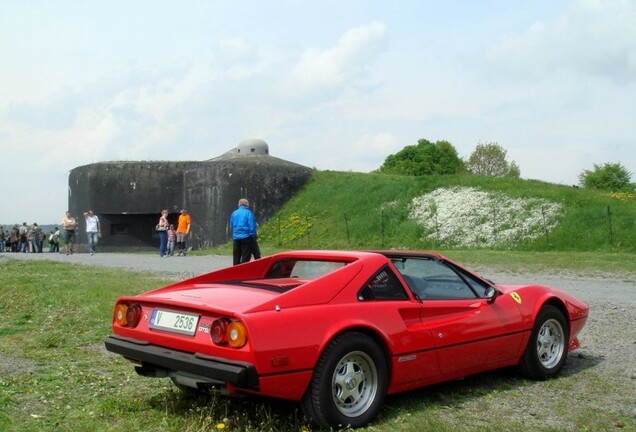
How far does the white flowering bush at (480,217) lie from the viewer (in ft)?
94.2

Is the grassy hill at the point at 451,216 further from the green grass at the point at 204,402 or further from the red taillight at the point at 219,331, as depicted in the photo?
the red taillight at the point at 219,331

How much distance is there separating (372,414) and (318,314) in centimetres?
81

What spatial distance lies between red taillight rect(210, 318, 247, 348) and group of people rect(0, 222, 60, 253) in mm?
36824

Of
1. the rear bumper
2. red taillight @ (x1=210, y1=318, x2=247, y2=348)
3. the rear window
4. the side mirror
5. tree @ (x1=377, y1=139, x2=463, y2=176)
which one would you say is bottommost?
the rear bumper

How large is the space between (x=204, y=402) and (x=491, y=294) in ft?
8.22

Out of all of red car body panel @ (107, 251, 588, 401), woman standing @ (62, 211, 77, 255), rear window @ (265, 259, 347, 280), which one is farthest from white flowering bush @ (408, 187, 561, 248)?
rear window @ (265, 259, 347, 280)

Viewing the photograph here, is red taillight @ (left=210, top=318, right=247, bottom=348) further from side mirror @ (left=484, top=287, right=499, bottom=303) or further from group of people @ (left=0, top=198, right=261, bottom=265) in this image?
group of people @ (left=0, top=198, right=261, bottom=265)

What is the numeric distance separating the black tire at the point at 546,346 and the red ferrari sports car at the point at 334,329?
14mm

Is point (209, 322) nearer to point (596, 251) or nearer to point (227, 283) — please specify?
point (227, 283)

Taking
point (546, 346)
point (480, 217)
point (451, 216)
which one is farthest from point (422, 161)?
point (546, 346)

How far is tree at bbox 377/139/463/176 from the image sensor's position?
68875mm

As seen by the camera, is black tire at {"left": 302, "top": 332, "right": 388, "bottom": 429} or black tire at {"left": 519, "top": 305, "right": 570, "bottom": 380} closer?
black tire at {"left": 302, "top": 332, "right": 388, "bottom": 429}

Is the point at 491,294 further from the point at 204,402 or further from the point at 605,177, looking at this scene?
the point at 605,177

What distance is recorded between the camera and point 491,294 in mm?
6105
